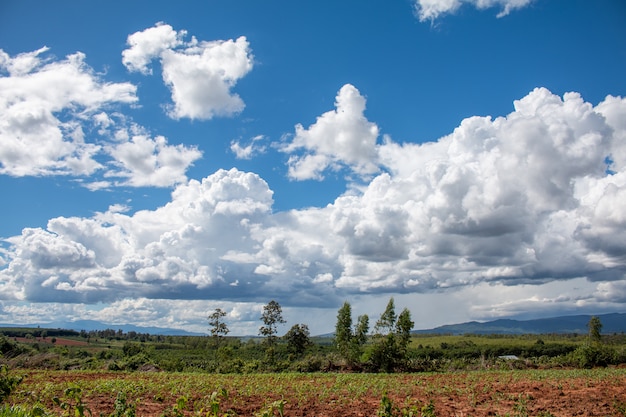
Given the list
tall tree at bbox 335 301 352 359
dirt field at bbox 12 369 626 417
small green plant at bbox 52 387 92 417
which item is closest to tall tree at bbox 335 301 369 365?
tall tree at bbox 335 301 352 359

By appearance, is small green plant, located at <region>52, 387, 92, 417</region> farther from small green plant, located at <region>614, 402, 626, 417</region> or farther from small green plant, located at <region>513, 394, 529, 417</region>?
small green plant, located at <region>614, 402, 626, 417</region>

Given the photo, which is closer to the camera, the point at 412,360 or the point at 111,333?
the point at 412,360

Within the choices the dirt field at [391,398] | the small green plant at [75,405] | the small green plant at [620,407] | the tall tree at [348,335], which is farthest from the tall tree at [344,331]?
the small green plant at [75,405]

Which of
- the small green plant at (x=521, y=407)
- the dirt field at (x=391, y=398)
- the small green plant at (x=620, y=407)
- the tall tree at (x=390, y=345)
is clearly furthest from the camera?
the tall tree at (x=390, y=345)

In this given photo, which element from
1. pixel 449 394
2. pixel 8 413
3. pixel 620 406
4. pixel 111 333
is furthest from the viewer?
pixel 111 333

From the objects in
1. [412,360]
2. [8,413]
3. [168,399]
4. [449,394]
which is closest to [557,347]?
[412,360]

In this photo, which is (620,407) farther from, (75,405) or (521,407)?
(75,405)

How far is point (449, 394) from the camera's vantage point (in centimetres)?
2023

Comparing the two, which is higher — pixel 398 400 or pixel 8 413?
pixel 8 413

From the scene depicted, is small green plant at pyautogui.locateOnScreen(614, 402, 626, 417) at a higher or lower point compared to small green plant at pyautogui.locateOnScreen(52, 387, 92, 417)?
lower

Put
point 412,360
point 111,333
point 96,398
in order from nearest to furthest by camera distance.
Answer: point 96,398
point 412,360
point 111,333

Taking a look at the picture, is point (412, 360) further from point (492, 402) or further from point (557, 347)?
point (557, 347)

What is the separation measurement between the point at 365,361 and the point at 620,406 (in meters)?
31.3

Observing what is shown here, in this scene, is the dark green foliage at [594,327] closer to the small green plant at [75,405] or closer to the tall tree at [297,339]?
the tall tree at [297,339]
